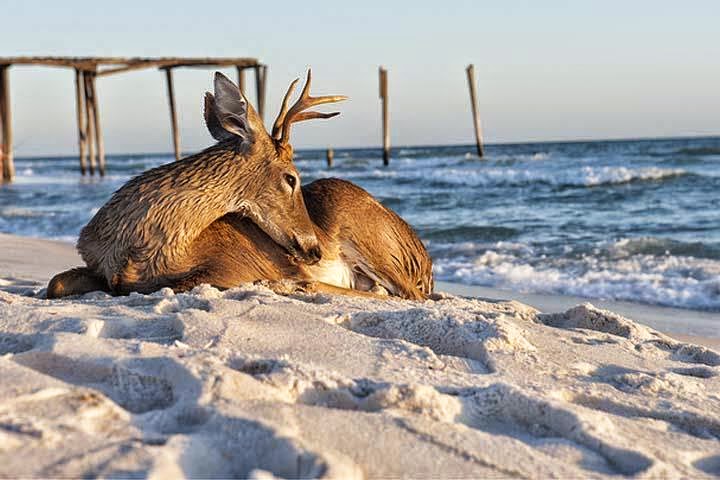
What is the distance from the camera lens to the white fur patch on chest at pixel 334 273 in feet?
17.8

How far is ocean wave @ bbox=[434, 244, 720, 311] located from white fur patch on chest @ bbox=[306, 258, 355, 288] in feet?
9.62

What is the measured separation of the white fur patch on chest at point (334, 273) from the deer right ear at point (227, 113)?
2.78 ft

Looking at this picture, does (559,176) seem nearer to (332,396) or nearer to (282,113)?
(282,113)

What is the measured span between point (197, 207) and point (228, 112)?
554 mm

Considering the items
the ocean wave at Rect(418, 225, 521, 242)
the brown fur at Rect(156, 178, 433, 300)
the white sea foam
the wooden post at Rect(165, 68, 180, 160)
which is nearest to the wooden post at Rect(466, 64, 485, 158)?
the white sea foam

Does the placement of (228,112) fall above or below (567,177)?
above

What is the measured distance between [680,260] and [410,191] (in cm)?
1418

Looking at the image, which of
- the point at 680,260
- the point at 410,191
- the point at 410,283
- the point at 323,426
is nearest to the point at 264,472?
the point at 323,426

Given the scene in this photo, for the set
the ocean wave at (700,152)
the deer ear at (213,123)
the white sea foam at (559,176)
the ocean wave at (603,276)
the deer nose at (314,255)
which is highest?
the deer ear at (213,123)

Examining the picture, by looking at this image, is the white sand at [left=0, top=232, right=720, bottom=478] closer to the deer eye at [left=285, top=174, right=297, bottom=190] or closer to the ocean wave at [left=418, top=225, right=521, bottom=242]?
the deer eye at [left=285, top=174, right=297, bottom=190]

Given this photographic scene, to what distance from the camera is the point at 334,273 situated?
5.59 meters

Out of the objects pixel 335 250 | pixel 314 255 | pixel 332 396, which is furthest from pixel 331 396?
pixel 335 250

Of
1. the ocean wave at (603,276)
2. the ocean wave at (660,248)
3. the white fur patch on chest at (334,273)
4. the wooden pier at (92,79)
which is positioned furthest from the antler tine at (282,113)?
the wooden pier at (92,79)

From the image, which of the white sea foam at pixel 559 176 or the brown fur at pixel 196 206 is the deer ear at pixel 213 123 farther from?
the white sea foam at pixel 559 176
